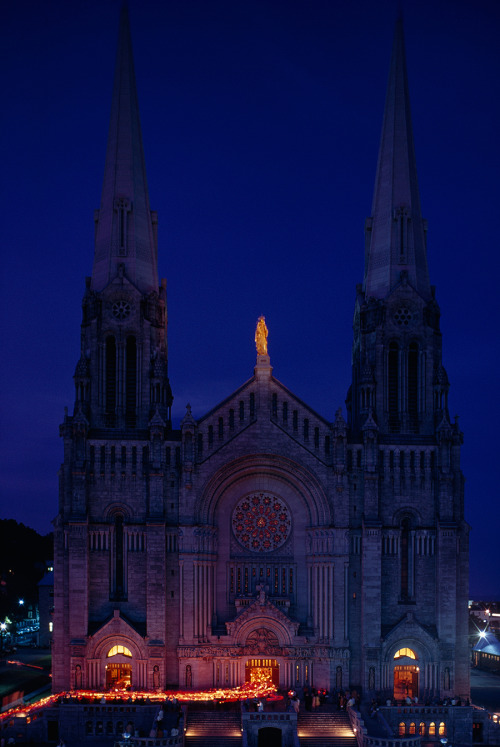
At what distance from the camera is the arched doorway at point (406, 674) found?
5391 centimetres

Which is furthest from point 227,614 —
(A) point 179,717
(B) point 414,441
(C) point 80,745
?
(B) point 414,441

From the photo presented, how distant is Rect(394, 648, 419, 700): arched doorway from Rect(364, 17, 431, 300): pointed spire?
23.6 meters

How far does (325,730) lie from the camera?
49156 millimetres

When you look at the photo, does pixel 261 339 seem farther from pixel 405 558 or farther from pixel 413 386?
pixel 405 558

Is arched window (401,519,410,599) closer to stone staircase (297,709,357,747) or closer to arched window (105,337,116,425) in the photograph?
stone staircase (297,709,357,747)

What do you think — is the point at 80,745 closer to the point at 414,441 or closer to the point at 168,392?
the point at 168,392

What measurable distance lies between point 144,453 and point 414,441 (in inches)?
701

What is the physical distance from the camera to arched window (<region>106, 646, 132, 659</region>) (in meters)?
53.5

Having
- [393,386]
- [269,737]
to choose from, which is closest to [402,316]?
[393,386]

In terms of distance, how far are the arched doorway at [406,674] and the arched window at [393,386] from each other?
14.3 meters

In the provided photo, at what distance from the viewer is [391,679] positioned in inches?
2109

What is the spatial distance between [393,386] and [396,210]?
12315mm

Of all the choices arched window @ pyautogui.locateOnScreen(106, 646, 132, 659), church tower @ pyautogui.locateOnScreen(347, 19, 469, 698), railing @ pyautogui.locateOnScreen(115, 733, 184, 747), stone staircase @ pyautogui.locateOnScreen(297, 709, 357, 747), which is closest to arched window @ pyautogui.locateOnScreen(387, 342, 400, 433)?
church tower @ pyautogui.locateOnScreen(347, 19, 469, 698)

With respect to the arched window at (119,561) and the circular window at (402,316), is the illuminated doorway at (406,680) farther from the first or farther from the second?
the circular window at (402,316)
